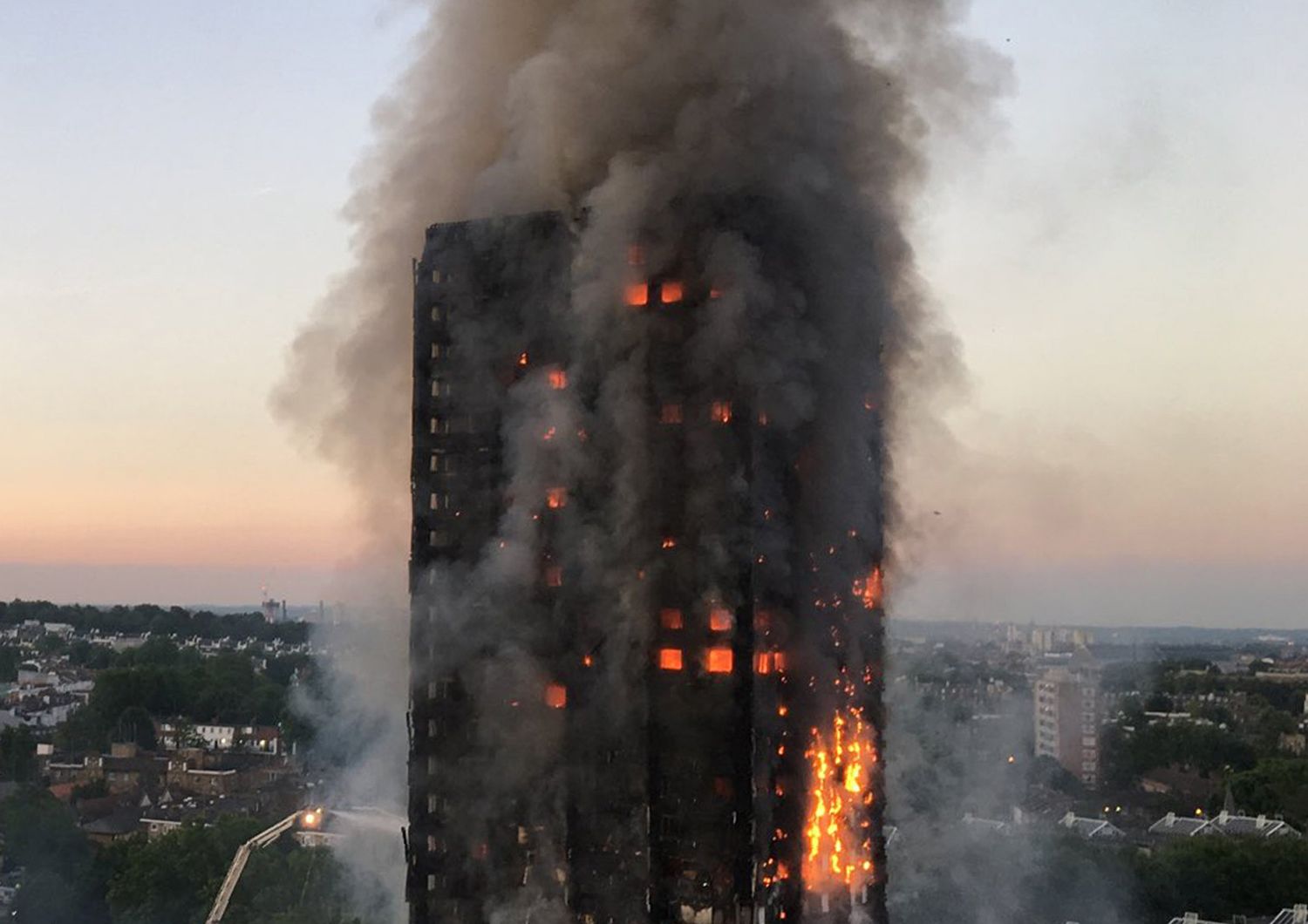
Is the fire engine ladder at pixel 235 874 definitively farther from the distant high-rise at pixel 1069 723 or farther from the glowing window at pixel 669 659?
the distant high-rise at pixel 1069 723

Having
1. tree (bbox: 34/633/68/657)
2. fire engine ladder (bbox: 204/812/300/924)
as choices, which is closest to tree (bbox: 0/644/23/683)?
tree (bbox: 34/633/68/657)

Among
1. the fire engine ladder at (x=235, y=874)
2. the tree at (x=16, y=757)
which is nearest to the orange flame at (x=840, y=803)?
the fire engine ladder at (x=235, y=874)

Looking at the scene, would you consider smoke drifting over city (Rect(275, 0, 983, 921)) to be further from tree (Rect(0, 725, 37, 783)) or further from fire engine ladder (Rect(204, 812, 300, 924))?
tree (Rect(0, 725, 37, 783))

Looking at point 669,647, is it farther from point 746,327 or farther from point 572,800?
point 746,327

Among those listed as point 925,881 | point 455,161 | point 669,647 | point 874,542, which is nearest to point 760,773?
point 669,647

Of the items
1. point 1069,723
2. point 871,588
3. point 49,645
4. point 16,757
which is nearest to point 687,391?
point 871,588

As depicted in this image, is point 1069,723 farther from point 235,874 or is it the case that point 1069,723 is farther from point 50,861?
point 50,861
